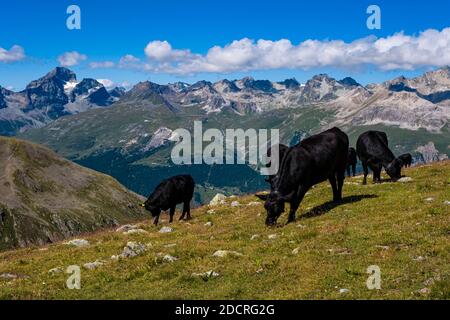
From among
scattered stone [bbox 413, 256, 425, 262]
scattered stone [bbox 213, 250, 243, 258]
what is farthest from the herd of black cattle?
scattered stone [bbox 413, 256, 425, 262]

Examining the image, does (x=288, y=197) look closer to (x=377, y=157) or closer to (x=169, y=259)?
(x=169, y=259)

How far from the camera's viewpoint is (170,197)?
3828cm

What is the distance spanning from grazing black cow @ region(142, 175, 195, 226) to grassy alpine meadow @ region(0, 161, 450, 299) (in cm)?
863

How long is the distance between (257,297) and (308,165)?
43.4 feet

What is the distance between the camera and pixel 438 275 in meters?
14.1

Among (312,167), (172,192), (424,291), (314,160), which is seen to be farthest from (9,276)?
(172,192)

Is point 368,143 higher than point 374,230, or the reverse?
point 368,143

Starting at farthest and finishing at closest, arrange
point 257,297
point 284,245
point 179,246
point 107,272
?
point 179,246, point 284,245, point 107,272, point 257,297

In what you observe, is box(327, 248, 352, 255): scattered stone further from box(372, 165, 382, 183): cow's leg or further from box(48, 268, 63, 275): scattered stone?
box(372, 165, 382, 183): cow's leg

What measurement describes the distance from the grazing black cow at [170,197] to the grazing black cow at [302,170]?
518 inches
